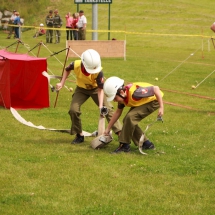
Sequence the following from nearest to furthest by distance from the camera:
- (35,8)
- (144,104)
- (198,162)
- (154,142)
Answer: (198,162), (144,104), (154,142), (35,8)

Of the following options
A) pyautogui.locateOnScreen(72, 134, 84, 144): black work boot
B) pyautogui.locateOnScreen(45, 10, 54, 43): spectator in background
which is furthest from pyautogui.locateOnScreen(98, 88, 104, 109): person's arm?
pyautogui.locateOnScreen(45, 10, 54, 43): spectator in background

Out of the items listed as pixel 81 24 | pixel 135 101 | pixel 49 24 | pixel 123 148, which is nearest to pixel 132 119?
pixel 135 101

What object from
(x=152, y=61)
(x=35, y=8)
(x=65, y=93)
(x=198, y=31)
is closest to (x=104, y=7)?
(x=35, y=8)

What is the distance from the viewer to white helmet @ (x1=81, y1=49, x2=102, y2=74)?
29.8ft

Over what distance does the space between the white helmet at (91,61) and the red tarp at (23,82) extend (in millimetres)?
3695

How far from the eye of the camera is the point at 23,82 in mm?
13477

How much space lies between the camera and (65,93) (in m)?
15.3

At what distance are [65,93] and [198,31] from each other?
23.7 metres

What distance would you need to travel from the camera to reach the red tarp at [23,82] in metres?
12.7

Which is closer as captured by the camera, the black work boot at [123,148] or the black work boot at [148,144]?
the black work boot at [123,148]

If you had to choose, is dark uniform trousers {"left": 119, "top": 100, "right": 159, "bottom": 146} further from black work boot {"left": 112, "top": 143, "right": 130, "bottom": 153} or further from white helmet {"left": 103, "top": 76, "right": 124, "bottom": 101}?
white helmet {"left": 103, "top": 76, "right": 124, "bottom": 101}

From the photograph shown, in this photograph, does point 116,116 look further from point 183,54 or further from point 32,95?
point 183,54

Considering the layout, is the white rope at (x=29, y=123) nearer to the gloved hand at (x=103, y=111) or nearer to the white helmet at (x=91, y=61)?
the gloved hand at (x=103, y=111)

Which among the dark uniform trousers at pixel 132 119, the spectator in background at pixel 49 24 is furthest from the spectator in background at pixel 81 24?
the dark uniform trousers at pixel 132 119
